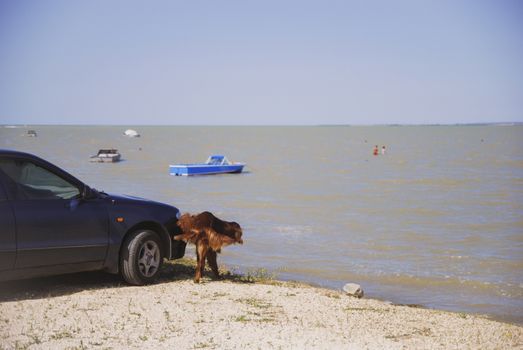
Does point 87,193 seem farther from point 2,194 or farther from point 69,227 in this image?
point 2,194

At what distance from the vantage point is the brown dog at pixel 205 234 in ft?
29.9

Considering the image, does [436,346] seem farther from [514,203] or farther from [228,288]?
[514,203]

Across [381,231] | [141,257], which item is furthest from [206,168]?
[141,257]

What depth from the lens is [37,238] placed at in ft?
24.6

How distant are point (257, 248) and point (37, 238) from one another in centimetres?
1118

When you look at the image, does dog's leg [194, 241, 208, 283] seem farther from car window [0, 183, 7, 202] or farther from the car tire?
car window [0, 183, 7, 202]

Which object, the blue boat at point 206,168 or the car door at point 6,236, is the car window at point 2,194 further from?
the blue boat at point 206,168

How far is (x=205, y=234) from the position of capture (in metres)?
9.25

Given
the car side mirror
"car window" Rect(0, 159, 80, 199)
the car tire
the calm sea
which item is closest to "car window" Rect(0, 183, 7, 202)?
"car window" Rect(0, 159, 80, 199)

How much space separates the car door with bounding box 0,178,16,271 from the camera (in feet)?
23.6

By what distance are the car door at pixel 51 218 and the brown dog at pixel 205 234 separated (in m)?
1.30

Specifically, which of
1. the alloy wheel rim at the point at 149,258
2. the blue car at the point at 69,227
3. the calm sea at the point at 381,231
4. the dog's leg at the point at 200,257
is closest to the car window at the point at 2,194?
the blue car at the point at 69,227

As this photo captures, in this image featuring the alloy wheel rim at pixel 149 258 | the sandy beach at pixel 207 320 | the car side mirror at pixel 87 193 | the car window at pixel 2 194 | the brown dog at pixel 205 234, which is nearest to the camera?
the sandy beach at pixel 207 320

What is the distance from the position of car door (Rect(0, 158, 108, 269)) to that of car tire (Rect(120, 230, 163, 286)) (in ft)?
1.20
